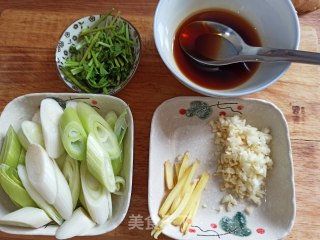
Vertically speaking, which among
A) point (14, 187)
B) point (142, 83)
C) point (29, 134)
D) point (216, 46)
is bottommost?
point (14, 187)

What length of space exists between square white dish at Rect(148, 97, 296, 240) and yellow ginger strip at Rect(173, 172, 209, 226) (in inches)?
0.7

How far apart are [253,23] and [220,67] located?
175 mm

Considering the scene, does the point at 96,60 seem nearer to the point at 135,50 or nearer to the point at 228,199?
the point at 135,50

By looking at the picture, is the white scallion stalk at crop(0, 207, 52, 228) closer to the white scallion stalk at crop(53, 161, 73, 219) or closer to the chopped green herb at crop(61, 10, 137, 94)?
the white scallion stalk at crop(53, 161, 73, 219)

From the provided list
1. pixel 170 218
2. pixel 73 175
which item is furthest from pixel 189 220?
pixel 73 175

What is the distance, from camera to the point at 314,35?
3.71 feet

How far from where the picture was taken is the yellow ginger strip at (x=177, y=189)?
91cm

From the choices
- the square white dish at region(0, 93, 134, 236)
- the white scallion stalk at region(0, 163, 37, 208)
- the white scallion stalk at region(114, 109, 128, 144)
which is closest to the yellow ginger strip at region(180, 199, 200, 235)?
the square white dish at region(0, 93, 134, 236)

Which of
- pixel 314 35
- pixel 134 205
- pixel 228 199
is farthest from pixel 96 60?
pixel 314 35

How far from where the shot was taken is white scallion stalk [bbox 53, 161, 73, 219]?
0.83 meters

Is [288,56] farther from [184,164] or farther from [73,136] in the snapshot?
[73,136]

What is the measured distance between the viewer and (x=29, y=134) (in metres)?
0.89

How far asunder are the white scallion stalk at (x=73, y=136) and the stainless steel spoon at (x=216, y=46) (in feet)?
1.24

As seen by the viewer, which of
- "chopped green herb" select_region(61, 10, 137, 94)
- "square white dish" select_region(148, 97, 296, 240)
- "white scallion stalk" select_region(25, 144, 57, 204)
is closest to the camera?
"white scallion stalk" select_region(25, 144, 57, 204)
